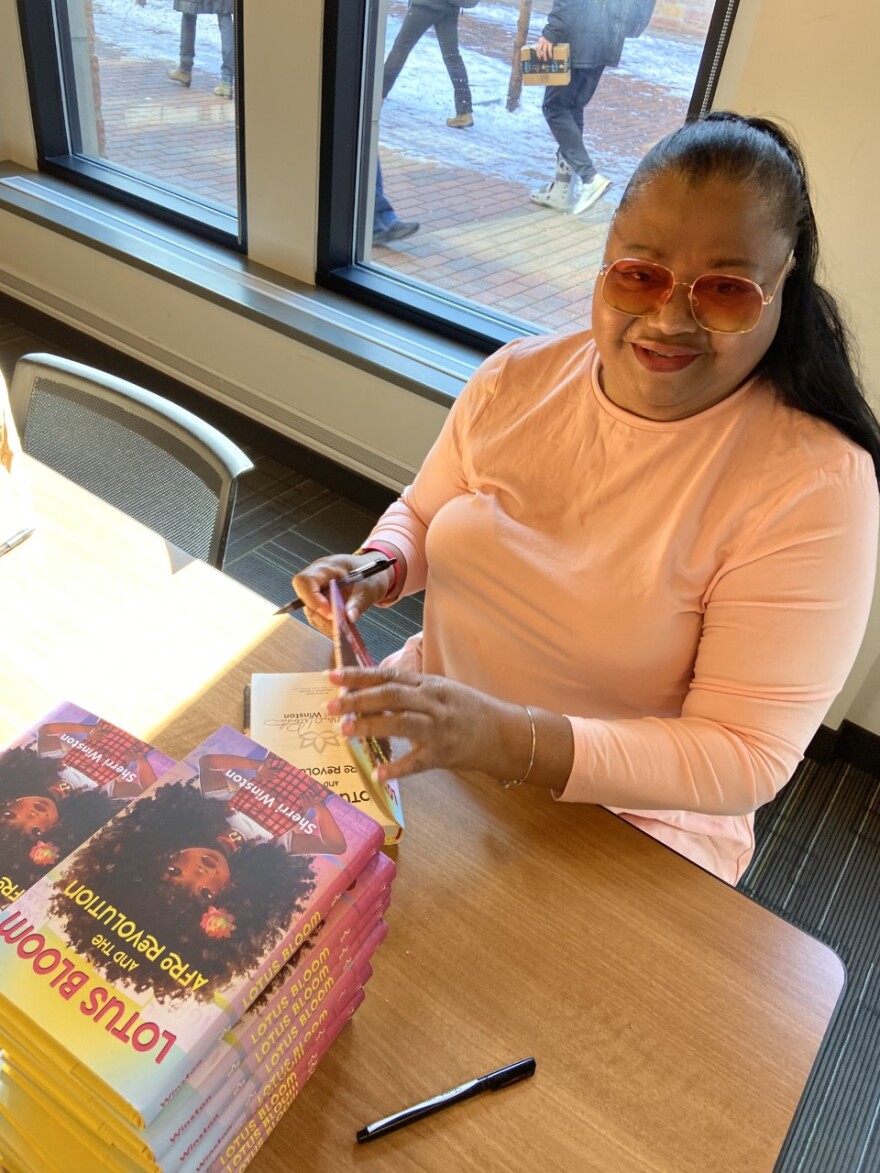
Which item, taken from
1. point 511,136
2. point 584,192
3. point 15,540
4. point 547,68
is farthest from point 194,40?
point 15,540

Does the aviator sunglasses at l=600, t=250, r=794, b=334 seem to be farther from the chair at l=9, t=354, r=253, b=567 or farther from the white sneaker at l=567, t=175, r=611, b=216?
the white sneaker at l=567, t=175, r=611, b=216

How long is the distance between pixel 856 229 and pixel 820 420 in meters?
0.76

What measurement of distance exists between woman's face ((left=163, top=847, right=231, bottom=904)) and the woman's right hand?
524 mm

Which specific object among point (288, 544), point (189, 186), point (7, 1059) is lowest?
point (288, 544)

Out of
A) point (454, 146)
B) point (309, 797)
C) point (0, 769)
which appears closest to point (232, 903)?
point (309, 797)

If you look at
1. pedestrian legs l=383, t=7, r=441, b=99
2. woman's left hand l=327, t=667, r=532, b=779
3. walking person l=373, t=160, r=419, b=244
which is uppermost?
pedestrian legs l=383, t=7, r=441, b=99

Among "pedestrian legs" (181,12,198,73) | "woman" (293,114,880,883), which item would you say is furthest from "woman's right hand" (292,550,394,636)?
"pedestrian legs" (181,12,198,73)

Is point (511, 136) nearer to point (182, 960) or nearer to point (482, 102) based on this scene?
point (482, 102)

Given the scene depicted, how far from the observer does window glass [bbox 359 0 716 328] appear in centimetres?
206

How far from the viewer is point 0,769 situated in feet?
2.23

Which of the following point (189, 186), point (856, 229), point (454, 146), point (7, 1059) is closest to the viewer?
A: point (7, 1059)

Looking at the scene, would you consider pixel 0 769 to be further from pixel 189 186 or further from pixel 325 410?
pixel 189 186

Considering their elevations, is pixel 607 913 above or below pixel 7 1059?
below

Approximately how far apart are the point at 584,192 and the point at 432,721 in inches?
75.9
